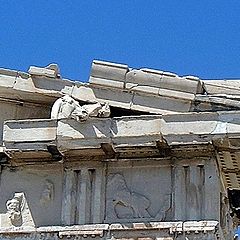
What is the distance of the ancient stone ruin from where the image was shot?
1298 centimetres

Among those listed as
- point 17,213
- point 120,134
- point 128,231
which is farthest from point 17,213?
point 120,134

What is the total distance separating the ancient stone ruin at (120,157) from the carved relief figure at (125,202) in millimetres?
15

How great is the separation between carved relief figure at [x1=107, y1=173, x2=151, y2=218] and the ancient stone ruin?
0.01 meters

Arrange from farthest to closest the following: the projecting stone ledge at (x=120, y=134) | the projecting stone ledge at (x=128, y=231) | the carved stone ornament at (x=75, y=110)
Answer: the carved stone ornament at (x=75, y=110) < the projecting stone ledge at (x=120, y=134) < the projecting stone ledge at (x=128, y=231)

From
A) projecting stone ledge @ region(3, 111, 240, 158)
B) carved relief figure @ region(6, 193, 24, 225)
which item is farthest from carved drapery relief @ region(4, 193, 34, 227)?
projecting stone ledge @ region(3, 111, 240, 158)

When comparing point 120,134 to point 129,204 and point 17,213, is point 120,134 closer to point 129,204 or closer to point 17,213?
point 129,204

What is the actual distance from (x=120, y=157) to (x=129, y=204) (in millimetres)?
769

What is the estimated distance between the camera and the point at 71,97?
1377 cm

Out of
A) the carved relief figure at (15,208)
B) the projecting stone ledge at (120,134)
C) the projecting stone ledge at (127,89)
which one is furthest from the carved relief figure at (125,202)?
the carved relief figure at (15,208)

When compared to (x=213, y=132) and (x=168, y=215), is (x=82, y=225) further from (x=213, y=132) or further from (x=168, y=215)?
(x=213, y=132)

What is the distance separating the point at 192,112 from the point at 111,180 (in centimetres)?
161

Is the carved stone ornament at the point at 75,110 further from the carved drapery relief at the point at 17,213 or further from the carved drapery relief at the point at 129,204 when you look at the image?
the carved drapery relief at the point at 17,213

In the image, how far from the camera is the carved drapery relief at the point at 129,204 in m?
13.1

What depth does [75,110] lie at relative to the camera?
13375 mm
